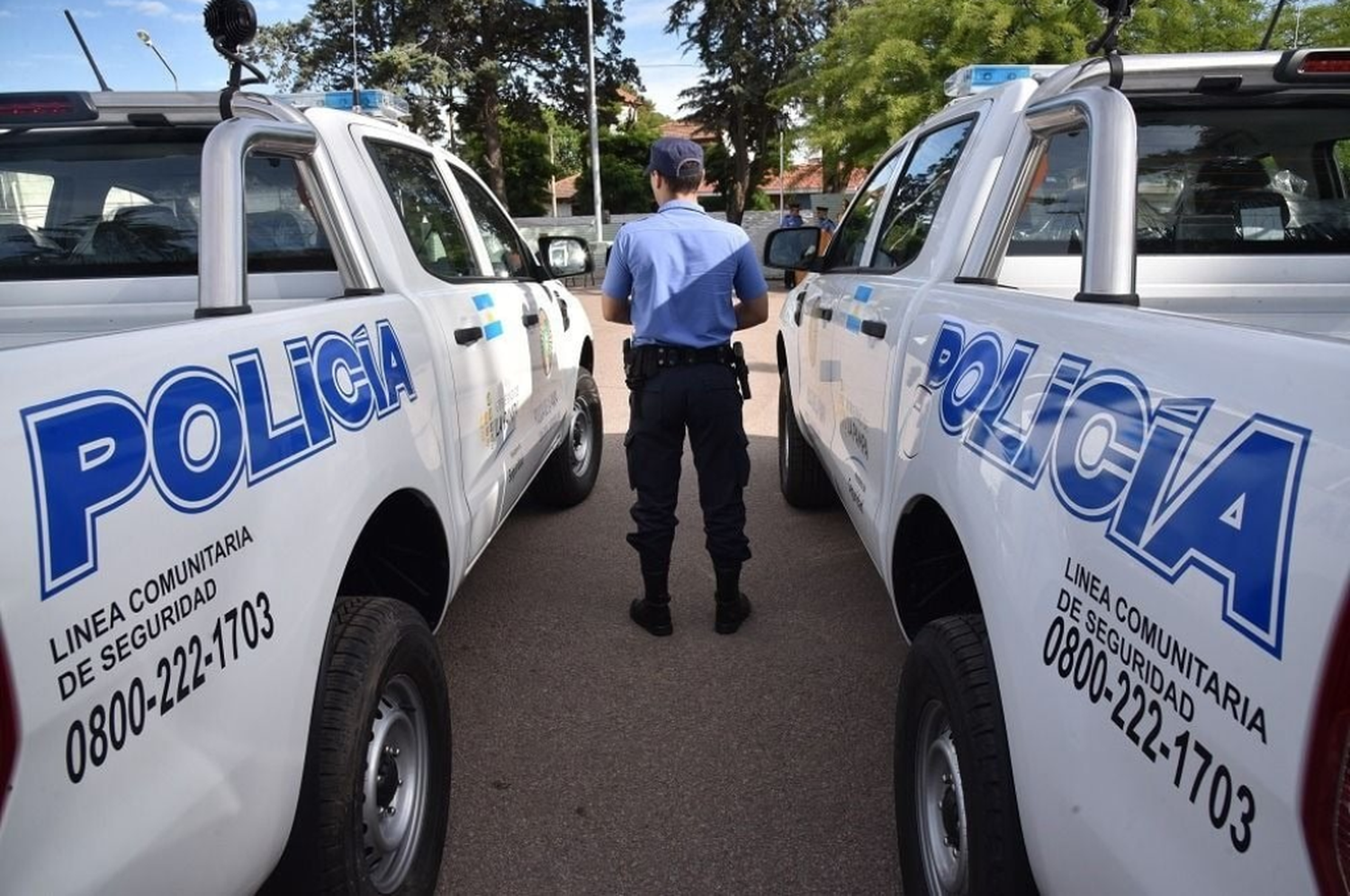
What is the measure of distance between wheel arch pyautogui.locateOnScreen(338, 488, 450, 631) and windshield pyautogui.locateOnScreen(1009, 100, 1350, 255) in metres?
1.99

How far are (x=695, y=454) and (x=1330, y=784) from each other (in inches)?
117

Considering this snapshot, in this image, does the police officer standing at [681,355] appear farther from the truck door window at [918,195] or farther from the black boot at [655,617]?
the truck door window at [918,195]

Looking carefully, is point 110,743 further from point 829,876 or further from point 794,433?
point 794,433

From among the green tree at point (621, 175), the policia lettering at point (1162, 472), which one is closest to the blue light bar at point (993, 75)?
the policia lettering at point (1162, 472)

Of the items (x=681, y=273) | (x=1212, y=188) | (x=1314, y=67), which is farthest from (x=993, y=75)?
(x=681, y=273)

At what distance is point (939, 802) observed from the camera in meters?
2.06

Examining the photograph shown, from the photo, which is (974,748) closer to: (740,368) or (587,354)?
(740,368)

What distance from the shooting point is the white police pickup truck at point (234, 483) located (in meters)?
1.15

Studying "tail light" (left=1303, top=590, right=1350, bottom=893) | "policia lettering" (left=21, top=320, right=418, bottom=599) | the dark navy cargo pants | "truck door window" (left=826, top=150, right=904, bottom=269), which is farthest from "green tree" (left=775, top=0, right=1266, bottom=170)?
"tail light" (left=1303, top=590, right=1350, bottom=893)

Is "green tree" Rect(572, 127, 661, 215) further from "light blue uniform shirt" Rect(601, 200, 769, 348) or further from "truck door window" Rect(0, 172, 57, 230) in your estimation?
"truck door window" Rect(0, 172, 57, 230)

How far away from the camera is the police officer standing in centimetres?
354

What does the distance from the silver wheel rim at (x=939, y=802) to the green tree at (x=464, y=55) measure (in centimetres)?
3213

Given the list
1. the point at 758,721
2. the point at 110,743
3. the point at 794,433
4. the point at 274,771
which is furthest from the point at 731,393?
the point at 110,743

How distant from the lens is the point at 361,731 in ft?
6.02
